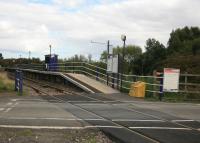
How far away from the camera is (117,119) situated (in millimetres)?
16438

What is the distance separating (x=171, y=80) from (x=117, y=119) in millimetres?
10833

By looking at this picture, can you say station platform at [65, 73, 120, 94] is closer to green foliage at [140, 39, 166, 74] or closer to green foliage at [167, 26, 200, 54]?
green foliage at [167, 26, 200, 54]

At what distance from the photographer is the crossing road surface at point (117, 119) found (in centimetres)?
1304

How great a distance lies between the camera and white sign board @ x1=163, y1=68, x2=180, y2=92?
26.7 meters

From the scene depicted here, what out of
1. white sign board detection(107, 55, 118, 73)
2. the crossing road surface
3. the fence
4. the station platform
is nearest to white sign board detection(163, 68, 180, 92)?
the fence

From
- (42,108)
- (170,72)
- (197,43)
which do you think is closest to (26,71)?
(197,43)

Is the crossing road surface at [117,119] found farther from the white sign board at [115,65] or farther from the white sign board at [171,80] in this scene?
the white sign board at [115,65]

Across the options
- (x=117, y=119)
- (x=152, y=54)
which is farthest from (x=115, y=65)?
(x=152, y=54)

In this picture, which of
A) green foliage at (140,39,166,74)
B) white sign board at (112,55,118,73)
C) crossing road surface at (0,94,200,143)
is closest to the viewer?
crossing road surface at (0,94,200,143)

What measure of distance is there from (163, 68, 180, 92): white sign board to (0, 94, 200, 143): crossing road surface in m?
4.70

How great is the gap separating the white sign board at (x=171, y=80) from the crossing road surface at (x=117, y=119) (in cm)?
470

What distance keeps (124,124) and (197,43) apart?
3297 inches

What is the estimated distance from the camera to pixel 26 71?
236 ft

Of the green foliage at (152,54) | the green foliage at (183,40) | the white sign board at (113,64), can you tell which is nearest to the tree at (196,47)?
the green foliage at (183,40)
